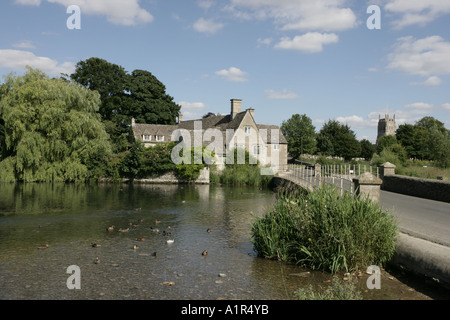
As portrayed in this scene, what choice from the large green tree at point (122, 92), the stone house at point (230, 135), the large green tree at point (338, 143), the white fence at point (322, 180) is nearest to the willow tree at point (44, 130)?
the stone house at point (230, 135)

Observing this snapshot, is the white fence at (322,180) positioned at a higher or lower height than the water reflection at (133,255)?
higher

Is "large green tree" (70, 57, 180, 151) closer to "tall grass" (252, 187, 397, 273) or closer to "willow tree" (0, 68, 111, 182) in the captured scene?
"willow tree" (0, 68, 111, 182)

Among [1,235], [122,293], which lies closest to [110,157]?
[1,235]

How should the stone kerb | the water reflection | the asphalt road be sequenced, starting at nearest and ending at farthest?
the water reflection < the asphalt road < the stone kerb

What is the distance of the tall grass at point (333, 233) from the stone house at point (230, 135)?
130 feet

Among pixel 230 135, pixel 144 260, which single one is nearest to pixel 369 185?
pixel 144 260

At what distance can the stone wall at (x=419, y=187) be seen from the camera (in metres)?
18.5

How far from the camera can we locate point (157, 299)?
26.9 feet

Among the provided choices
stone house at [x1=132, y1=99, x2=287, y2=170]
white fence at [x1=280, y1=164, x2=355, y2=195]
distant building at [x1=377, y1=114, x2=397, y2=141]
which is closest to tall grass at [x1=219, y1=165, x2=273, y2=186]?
stone house at [x1=132, y1=99, x2=287, y2=170]

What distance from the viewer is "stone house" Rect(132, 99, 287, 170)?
55.1 metres

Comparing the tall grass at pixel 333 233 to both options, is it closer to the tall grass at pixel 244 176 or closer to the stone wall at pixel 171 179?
the tall grass at pixel 244 176

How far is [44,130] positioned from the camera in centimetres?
3928

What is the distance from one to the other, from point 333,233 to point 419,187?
14.0m

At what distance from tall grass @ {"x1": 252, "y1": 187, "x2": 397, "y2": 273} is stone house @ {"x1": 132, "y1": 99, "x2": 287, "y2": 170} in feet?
130
